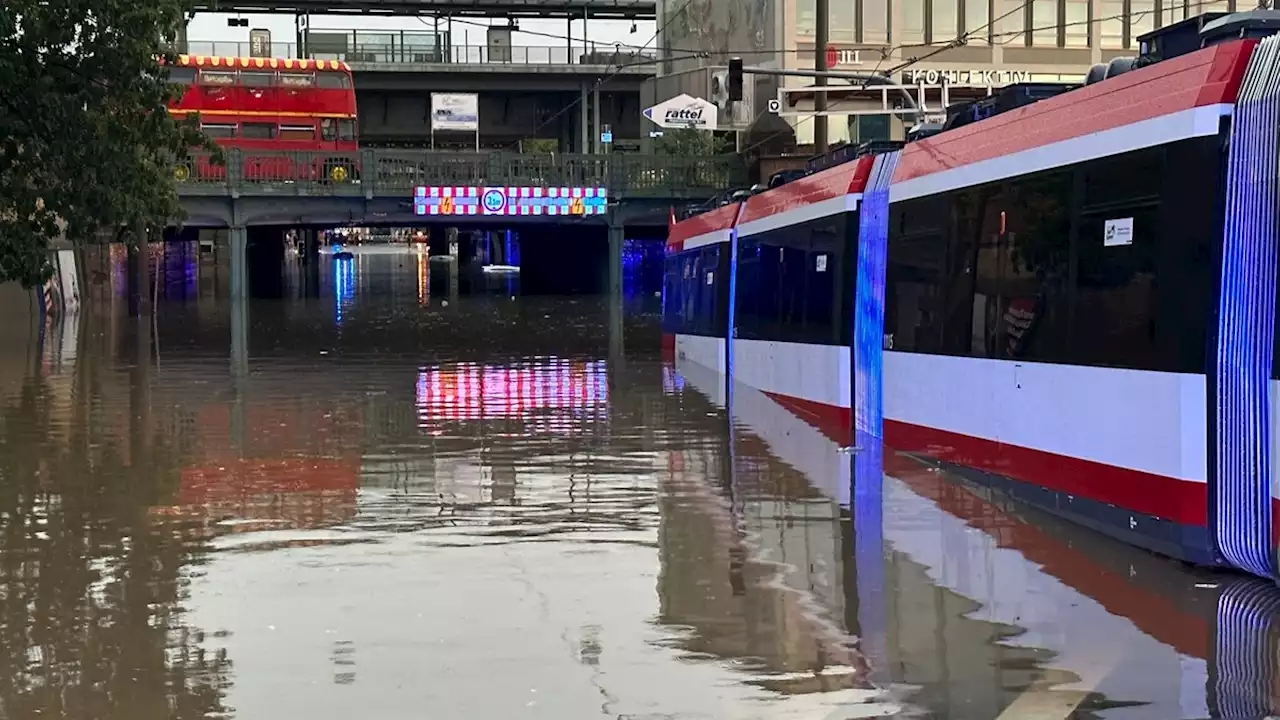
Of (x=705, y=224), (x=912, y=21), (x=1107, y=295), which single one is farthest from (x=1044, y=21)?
(x=1107, y=295)

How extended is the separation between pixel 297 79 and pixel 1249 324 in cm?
5117

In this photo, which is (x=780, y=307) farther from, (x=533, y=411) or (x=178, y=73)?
(x=178, y=73)

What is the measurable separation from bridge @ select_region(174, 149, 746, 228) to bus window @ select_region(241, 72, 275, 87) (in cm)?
338

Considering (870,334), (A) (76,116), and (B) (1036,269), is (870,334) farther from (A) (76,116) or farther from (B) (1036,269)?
(A) (76,116)

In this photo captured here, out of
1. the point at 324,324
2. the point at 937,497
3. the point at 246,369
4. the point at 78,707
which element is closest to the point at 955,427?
the point at 937,497

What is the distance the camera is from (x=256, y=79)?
57375mm

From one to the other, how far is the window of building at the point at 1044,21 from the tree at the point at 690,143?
13.0 m

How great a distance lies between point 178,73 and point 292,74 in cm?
379

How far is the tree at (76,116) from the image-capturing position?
18.9m

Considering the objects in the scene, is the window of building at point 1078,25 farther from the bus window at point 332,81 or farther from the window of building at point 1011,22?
the bus window at point 332,81

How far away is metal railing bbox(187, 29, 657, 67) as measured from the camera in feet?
271

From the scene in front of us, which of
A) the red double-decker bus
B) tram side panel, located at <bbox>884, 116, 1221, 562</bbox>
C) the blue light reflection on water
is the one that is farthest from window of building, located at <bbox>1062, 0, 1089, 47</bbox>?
tram side panel, located at <bbox>884, 116, 1221, 562</bbox>

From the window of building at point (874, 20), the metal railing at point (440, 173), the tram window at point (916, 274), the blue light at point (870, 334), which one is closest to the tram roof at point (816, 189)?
the blue light at point (870, 334)

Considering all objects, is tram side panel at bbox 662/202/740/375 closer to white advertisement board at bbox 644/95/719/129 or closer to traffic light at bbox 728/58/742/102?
traffic light at bbox 728/58/742/102
